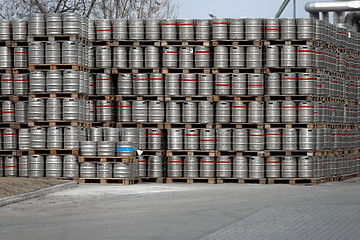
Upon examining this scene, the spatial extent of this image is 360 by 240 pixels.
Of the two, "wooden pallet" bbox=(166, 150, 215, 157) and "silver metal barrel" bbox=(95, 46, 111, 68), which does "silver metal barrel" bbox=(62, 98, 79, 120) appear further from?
"wooden pallet" bbox=(166, 150, 215, 157)

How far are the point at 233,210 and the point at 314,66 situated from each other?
712 centimetres

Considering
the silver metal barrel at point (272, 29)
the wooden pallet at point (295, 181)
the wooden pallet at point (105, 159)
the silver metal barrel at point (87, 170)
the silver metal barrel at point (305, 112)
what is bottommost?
the wooden pallet at point (295, 181)

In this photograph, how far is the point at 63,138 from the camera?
17.2 meters

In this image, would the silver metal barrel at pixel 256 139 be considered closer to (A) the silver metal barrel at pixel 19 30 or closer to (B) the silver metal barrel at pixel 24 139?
(B) the silver metal barrel at pixel 24 139

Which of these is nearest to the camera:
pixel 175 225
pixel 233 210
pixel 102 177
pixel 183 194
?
pixel 175 225

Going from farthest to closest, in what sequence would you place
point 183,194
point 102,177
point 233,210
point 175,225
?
point 102,177 < point 183,194 < point 233,210 < point 175,225

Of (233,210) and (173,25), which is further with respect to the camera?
(173,25)

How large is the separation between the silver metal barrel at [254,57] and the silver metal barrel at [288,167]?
2427mm

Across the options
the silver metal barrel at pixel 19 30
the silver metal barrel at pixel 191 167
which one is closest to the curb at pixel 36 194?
the silver metal barrel at pixel 191 167

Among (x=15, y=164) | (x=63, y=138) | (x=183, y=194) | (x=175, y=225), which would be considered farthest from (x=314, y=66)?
(x=175, y=225)

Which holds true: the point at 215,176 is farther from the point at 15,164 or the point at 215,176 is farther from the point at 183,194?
the point at 15,164

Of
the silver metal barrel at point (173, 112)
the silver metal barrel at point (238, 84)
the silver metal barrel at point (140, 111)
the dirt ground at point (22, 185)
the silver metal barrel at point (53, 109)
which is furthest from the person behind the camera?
the silver metal barrel at point (140, 111)

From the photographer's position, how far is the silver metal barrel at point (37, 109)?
17297 mm

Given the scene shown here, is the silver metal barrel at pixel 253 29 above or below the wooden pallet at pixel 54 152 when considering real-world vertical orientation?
above
